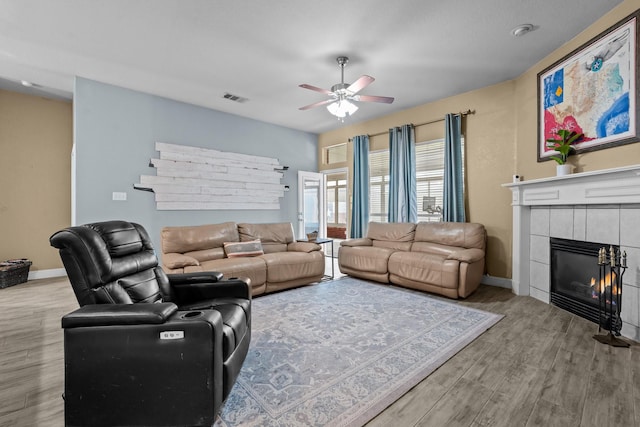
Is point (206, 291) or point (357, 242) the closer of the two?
point (206, 291)

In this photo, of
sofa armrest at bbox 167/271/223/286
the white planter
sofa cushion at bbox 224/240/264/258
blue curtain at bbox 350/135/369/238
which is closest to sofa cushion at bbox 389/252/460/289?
the white planter

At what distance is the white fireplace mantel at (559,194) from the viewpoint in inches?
103

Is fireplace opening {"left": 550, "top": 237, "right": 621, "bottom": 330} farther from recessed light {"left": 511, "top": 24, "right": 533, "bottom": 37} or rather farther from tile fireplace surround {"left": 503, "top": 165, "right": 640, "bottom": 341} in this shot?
recessed light {"left": 511, "top": 24, "right": 533, "bottom": 37}

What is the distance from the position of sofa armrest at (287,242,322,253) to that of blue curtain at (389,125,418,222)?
1.72 m

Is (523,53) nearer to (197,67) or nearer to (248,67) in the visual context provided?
(248,67)

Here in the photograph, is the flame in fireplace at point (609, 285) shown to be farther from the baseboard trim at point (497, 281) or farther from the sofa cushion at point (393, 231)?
the sofa cushion at point (393, 231)

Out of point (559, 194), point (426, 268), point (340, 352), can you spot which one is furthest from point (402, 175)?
point (340, 352)

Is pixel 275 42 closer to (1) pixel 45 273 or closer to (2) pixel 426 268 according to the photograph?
(2) pixel 426 268

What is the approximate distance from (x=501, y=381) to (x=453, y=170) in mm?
3412

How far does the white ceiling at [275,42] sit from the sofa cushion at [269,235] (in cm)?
213

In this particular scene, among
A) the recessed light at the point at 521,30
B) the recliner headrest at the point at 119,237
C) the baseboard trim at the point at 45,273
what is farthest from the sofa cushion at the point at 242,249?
the recessed light at the point at 521,30

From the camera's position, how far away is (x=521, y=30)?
2994 millimetres

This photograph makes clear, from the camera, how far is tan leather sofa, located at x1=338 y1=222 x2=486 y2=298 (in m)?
3.71

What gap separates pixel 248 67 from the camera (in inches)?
151
